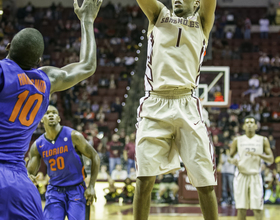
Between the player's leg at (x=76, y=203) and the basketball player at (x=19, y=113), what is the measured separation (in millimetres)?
2504

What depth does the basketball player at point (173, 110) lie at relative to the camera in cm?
362

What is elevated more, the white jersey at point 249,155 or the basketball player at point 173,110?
the basketball player at point 173,110

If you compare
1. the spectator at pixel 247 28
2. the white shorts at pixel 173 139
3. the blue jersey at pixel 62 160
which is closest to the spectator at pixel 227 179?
the blue jersey at pixel 62 160

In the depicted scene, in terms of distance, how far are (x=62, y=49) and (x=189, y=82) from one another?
1780 cm

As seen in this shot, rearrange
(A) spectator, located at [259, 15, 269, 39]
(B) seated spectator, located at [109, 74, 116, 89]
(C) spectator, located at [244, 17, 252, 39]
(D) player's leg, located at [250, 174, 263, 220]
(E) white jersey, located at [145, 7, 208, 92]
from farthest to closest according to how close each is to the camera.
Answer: (A) spectator, located at [259, 15, 269, 39]
(C) spectator, located at [244, 17, 252, 39]
(B) seated spectator, located at [109, 74, 116, 89]
(D) player's leg, located at [250, 174, 263, 220]
(E) white jersey, located at [145, 7, 208, 92]

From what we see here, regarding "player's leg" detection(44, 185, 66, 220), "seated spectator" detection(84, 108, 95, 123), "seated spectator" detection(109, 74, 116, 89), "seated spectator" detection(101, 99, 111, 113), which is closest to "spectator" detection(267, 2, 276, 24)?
"seated spectator" detection(109, 74, 116, 89)

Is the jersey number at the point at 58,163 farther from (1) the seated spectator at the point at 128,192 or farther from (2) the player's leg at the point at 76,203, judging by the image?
(1) the seated spectator at the point at 128,192

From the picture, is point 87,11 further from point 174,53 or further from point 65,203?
point 65,203

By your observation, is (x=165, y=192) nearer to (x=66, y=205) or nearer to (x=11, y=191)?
(x=66, y=205)

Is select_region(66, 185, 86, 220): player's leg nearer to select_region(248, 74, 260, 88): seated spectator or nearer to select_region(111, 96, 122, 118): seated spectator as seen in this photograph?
select_region(111, 96, 122, 118): seated spectator

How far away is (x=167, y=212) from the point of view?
10016mm

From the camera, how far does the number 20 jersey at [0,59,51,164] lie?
2.35 meters

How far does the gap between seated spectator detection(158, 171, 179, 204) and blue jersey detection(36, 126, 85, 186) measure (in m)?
6.62

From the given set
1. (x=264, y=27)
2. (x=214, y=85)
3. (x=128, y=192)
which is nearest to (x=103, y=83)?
(x=128, y=192)
